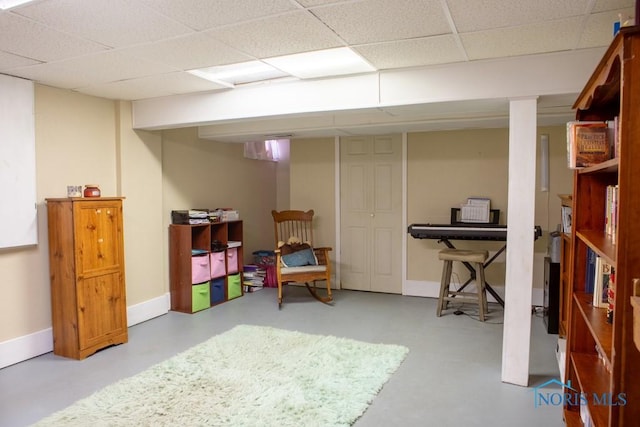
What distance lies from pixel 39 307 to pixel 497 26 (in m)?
3.85

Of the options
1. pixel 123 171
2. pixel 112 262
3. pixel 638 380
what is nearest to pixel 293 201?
pixel 123 171

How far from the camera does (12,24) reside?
2.27 m

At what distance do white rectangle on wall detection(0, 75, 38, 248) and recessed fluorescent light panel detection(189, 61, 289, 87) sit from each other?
1.35 m

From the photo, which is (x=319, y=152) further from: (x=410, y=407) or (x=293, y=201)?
(x=410, y=407)

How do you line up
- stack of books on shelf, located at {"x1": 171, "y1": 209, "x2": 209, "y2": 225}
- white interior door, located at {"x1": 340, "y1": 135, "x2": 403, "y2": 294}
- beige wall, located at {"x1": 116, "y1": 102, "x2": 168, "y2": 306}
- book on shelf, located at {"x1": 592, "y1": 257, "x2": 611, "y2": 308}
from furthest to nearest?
white interior door, located at {"x1": 340, "y1": 135, "x2": 403, "y2": 294} < stack of books on shelf, located at {"x1": 171, "y1": 209, "x2": 209, "y2": 225} < beige wall, located at {"x1": 116, "y1": 102, "x2": 168, "y2": 306} < book on shelf, located at {"x1": 592, "y1": 257, "x2": 611, "y2": 308}

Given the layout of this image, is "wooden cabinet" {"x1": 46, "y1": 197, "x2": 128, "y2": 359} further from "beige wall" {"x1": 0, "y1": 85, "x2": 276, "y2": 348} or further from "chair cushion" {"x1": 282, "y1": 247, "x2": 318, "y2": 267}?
"chair cushion" {"x1": 282, "y1": 247, "x2": 318, "y2": 267}

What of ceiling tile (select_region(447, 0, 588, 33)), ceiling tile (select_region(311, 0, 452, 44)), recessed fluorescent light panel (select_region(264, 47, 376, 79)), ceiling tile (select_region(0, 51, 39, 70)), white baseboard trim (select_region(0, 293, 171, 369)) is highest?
recessed fluorescent light panel (select_region(264, 47, 376, 79))

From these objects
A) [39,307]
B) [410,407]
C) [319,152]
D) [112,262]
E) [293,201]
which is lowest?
[410,407]

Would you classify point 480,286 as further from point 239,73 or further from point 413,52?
point 239,73

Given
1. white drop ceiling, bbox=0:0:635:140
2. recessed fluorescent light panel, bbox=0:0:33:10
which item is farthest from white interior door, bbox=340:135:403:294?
recessed fluorescent light panel, bbox=0:0:33:10

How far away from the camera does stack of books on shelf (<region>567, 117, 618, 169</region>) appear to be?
1826 mm

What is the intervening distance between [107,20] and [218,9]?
604mm

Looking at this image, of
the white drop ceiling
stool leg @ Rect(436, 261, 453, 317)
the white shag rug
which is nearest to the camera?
the white drop ceiling

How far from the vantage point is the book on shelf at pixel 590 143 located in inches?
72.1
